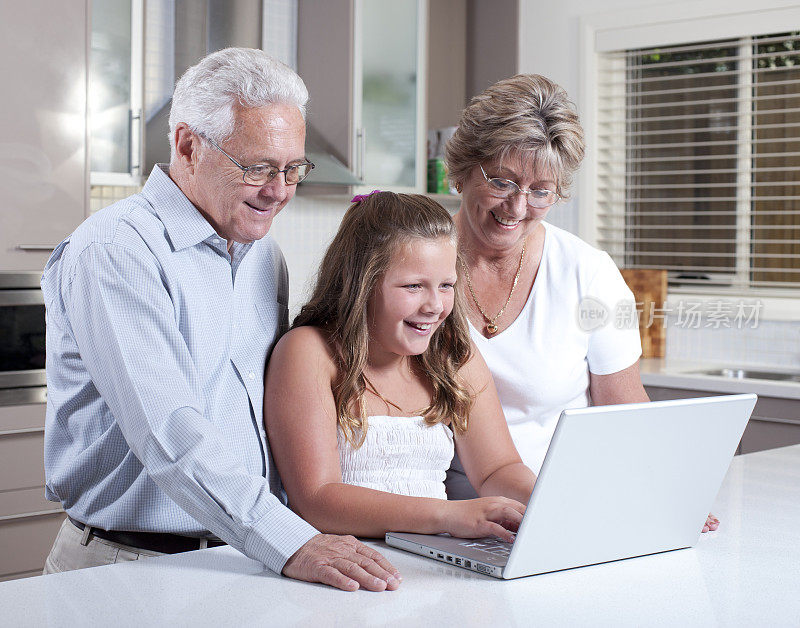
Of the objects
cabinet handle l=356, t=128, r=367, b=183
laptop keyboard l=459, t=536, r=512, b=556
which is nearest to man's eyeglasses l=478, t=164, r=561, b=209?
laptop keyboard l=459, t=536, r=512, b=556

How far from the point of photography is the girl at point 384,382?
56.9 inches

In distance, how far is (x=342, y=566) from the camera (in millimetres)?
1139

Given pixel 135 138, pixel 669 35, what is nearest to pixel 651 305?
pixel 669 35

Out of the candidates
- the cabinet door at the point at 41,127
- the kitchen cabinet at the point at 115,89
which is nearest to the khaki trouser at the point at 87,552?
the cabinet door at the point at 41,127

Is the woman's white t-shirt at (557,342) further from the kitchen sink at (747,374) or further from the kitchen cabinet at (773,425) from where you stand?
the kitchen sink at (747,374)

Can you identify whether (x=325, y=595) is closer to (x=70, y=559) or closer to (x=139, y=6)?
(x=70, y=559)

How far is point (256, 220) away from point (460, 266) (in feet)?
1.97

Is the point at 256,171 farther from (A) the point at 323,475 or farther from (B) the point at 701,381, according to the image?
(B) the point at 701,381

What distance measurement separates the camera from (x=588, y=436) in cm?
112

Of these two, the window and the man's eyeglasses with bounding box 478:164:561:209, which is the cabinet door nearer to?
the man's eyeglasses with bounding box 478:164:561:209

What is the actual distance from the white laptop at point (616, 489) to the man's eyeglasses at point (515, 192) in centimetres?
66

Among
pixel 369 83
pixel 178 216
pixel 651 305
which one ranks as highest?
pixel 369 83

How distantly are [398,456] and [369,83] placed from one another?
247 cm

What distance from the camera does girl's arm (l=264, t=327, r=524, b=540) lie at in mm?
1316
